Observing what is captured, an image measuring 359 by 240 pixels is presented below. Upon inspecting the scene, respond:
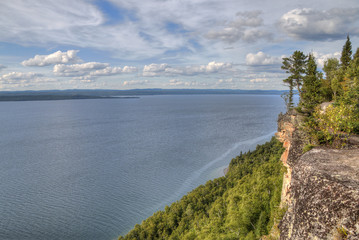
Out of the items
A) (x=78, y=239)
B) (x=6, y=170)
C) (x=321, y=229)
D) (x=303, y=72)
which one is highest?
(x=303, y=72)

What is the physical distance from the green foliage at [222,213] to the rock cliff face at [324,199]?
1530 centimetres

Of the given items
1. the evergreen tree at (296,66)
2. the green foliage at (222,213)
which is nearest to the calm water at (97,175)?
the green foliage at (222,213)

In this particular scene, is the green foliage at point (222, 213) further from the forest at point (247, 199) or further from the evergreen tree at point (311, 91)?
the evergreen tree at point (311, 91)

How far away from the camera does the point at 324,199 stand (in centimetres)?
1012

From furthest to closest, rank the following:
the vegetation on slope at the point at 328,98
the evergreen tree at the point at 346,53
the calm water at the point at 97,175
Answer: the evergreen tree at the point at 346,53
the calm water at the point at 97,175
the vegetation on slope at the point at 328,98

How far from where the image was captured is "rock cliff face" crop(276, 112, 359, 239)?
9.22m

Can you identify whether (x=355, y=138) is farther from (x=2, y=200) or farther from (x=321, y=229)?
(x=2, y=200)

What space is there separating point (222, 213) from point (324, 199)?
33.3 meters

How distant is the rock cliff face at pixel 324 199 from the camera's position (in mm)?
9219

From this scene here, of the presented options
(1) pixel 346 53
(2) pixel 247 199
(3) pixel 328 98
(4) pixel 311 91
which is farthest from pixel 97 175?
(1) pixel 346 53

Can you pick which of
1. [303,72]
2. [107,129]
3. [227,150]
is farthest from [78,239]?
[107,129]

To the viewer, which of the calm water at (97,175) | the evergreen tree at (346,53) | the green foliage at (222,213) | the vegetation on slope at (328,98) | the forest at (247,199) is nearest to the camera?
the vegetation on slope at (328,98)

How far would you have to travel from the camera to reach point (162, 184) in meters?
57.7

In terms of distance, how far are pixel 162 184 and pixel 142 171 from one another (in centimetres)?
949
